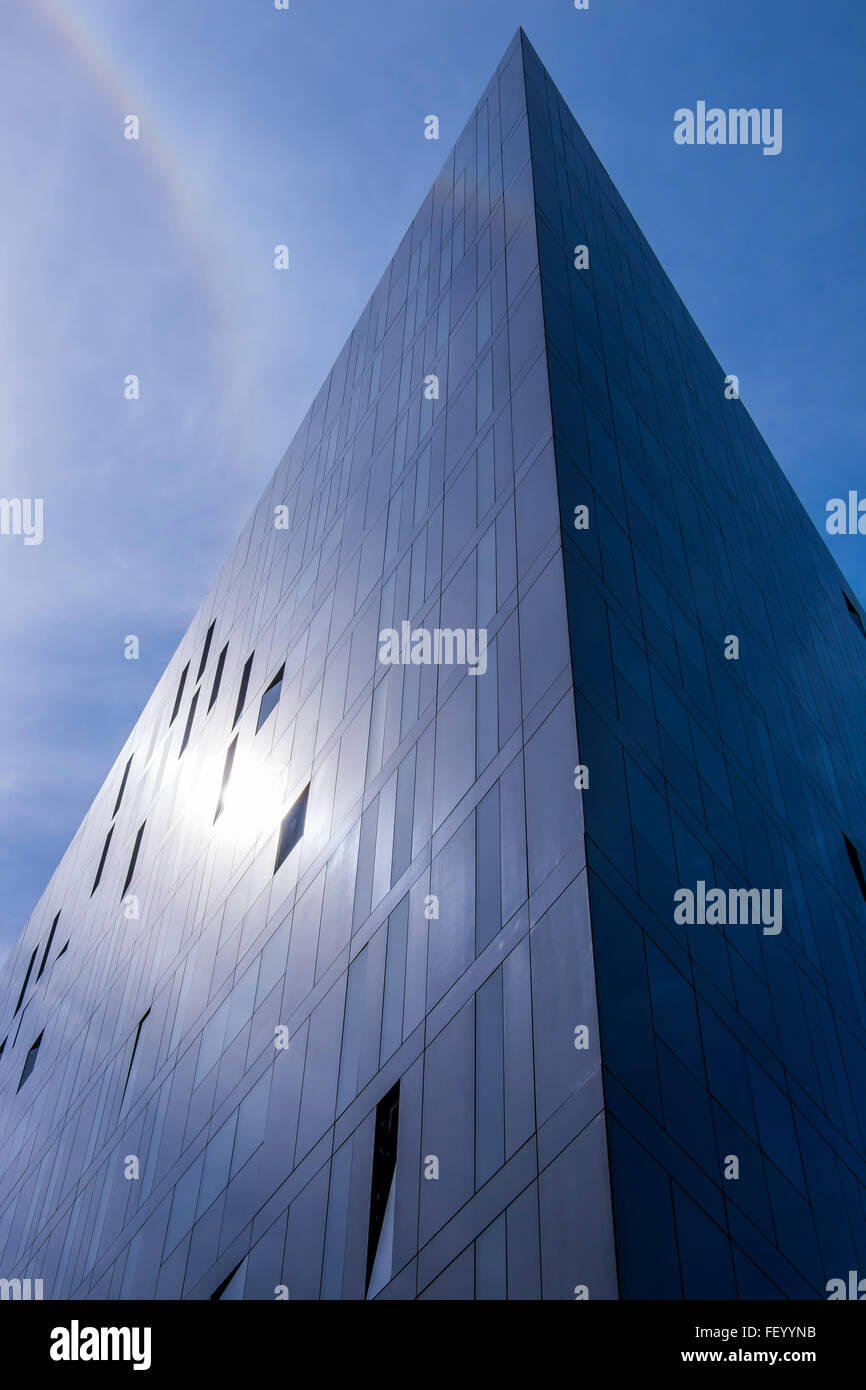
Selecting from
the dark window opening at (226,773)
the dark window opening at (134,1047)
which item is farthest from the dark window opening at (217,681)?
the dark window opening at (134,1047)

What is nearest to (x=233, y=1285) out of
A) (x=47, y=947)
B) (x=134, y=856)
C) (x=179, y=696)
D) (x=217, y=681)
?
(x=217, y=681)

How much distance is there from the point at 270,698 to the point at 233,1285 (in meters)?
18.4

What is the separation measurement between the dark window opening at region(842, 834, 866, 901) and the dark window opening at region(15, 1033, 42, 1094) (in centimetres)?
4081

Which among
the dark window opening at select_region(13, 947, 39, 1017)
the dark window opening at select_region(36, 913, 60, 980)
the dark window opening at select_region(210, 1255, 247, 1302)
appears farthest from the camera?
the dark window opening at select_region(13, 947, 39, 1017)

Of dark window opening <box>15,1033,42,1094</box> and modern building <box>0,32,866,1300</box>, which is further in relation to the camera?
dark window opening <box>15,1033,42,1094</box>

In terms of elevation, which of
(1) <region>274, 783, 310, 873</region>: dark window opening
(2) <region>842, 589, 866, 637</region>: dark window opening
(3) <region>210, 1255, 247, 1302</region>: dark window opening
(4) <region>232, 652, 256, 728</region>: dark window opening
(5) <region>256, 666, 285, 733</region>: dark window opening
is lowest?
(3) <region>210, 1255, 247, 1302</region>: dark window opening

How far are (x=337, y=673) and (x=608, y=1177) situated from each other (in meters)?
18.9

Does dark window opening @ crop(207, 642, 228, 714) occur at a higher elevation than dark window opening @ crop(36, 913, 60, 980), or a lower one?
higher

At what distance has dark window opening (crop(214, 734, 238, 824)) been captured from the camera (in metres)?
36.7

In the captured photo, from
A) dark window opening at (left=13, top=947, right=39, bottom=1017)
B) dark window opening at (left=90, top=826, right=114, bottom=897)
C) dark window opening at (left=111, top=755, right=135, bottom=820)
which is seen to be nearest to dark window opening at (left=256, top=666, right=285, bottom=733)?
dark window opening at (left=90, top=826, right=114, bottom=897)

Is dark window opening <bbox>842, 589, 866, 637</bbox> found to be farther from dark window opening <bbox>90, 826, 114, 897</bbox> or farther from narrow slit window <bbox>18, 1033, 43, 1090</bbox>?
narrow slit window <bbox>18, 1033, 43, 1090</bbox>

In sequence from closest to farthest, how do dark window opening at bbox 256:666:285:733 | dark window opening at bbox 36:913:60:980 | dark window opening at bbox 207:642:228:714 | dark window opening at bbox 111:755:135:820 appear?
1. dark window opening at bbox 256:666:285:733
2. dark window opening at bbox 207:642:228:714
3. dark window opening at bbox 111:755:135:820
4. dark window opening at bbox 36:913:60:980

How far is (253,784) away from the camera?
33.6 meters

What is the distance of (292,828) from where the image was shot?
2861 cm
